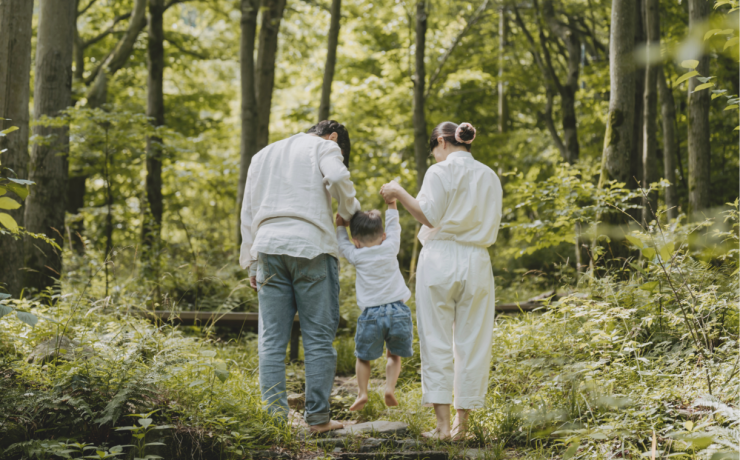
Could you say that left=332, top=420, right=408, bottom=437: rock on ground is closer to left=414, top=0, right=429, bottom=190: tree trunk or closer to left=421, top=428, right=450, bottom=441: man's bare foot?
left=421, top=428, right=450, bottom=441: man's bare foot

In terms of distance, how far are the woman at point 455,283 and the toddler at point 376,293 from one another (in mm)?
562

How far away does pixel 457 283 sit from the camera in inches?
142

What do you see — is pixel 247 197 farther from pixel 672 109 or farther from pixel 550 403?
pixel 672 109

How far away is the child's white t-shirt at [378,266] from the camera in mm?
4309

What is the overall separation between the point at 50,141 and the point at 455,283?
17.1 feet

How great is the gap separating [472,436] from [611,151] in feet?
11.9

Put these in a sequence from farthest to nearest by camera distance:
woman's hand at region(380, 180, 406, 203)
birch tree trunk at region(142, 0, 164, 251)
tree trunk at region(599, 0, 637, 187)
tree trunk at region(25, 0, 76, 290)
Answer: birch tree trunk at region(142, 0, 164, 251)
tree trunk at region(25, 0, 76, 290)
tree trunk at region(599, 0, 637, 187)
woman's hand at region(380, 180, 406, 203)

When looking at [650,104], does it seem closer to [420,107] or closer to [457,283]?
[420,107]

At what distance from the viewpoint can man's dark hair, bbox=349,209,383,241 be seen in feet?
14.2

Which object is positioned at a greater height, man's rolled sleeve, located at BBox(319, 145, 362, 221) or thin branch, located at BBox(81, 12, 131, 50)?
thin branch, located at BBox(81, 12, 131, 50)

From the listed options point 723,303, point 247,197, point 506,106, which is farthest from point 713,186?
point 247,197

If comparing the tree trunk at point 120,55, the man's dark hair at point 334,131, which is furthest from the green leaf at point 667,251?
the tree trunk at point 120,55

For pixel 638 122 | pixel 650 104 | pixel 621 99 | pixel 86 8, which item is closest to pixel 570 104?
pixel 650 104

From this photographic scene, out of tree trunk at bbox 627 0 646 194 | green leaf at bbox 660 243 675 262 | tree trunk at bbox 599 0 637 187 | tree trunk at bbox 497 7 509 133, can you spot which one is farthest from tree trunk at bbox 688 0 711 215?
tree trunk at bbox 497 7 509 133
